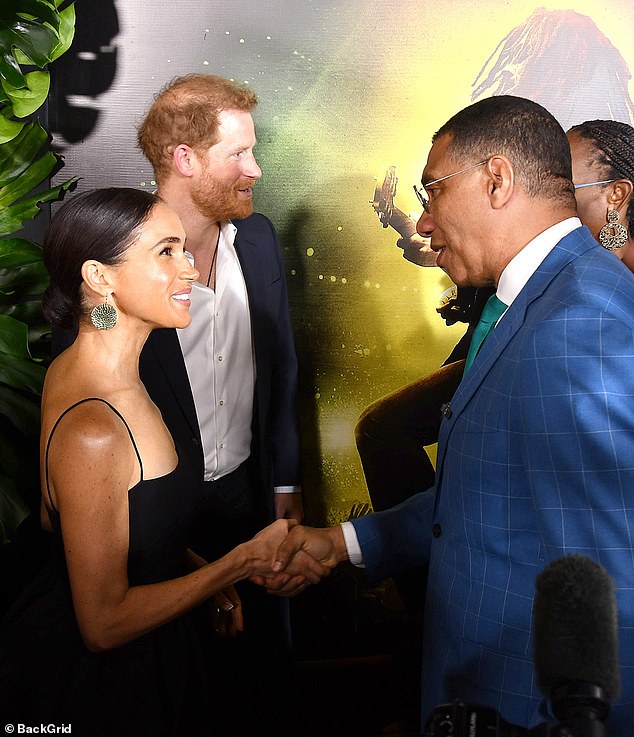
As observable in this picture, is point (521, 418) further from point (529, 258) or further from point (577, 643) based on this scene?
point (577, 643)

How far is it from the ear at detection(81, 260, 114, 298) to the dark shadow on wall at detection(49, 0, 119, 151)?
1031 mm

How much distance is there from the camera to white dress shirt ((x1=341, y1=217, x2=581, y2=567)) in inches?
70.0

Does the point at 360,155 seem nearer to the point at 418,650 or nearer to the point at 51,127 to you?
the point at 51,127

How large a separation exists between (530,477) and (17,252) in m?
1.61

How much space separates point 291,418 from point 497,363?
1.26m

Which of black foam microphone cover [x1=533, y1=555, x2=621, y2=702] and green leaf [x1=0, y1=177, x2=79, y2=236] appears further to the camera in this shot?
green leaf [x1=0, y1=177, x2=79, y2=236]

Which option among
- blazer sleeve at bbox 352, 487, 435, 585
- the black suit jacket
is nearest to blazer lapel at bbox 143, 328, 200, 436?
the black suit jacket

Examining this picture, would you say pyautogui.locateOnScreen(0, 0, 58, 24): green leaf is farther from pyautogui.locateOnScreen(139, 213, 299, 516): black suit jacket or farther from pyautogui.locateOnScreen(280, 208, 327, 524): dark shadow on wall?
pyautogui.locateOnScreen(280, 208, 327, 524): dark shadow on wall

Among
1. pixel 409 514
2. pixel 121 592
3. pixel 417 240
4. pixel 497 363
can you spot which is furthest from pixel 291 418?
pixel 497 363

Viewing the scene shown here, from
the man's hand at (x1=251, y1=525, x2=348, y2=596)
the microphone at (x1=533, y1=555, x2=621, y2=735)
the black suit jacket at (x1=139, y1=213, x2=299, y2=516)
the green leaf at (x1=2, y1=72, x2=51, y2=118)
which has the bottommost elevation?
the man's hand at (x1=251, y1=525, x2=348, y2=596)

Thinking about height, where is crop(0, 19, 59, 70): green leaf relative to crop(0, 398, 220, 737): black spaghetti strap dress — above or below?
above

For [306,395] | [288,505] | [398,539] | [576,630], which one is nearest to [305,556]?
[398,539]

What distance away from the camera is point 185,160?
2.50 meters

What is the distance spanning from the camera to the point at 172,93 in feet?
8.73
